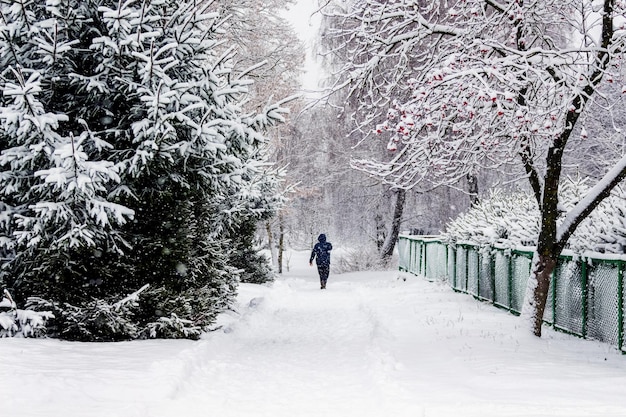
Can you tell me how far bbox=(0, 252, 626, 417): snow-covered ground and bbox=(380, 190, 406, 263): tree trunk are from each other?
53.9 ft

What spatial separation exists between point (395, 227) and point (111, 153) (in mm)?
20706

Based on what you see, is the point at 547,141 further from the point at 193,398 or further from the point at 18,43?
the point at 18,43

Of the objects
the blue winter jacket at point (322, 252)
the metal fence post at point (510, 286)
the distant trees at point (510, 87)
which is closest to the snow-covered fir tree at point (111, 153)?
the distant trees at point (510, 87)

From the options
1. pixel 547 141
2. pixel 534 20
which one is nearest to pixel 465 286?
pixel 547 141

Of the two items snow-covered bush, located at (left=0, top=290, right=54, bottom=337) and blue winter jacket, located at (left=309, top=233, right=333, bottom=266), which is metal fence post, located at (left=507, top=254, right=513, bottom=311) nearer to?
snow-covered bush, located at (left=0, top=290, right=54, bottom=337)

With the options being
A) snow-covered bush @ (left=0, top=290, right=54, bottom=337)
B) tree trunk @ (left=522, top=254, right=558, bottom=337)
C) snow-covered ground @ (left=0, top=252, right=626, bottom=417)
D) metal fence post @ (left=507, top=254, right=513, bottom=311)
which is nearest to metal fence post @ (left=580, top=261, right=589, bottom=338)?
snow-covered ground @ (left=0, top=252, right=626, bottom=417)

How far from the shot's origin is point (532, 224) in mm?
12922

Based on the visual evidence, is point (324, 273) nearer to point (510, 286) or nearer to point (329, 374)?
point (510, 286)

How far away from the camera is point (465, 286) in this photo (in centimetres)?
1692

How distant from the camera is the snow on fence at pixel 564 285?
891 centimetres

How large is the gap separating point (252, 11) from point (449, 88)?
16202mm

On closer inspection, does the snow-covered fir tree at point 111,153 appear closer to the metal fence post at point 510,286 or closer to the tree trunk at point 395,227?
the metal fence post at point 510,286

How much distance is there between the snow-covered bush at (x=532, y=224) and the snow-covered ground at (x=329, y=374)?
159 centimetres

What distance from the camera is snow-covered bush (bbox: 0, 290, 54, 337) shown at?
7.75m
